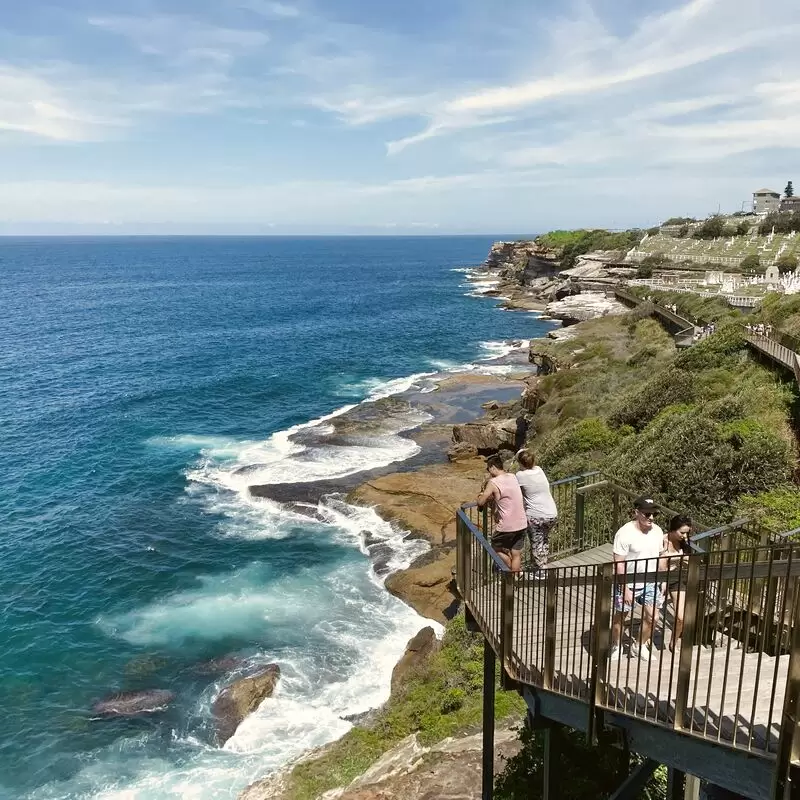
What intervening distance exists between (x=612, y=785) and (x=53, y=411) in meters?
39.7

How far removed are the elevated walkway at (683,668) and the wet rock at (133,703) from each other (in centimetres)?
1259

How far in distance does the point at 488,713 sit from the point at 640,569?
2.30 m

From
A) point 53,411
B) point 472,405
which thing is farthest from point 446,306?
point 53,411

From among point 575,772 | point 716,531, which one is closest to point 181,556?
point 575,772

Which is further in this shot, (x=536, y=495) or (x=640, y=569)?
(x=536, y=495)

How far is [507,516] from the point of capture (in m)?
7.78

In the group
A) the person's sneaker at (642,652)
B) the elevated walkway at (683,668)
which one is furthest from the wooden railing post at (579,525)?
the person's sneaker at (642,652)

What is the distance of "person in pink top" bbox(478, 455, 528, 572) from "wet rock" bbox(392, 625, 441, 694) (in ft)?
31.9

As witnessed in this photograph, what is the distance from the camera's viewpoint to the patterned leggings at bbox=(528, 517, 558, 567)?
8281 mm

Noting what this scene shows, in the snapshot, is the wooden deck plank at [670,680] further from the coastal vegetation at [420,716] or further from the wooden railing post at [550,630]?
the coastal vegetation at [420,716]

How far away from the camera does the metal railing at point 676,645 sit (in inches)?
195

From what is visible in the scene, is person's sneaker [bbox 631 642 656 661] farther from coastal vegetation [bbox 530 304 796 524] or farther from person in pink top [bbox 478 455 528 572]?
coastal vegetation [bbox 530 304 796 524]

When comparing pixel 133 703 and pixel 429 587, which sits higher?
pixel 429 587

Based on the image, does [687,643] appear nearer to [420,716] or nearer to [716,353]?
[420,716]
